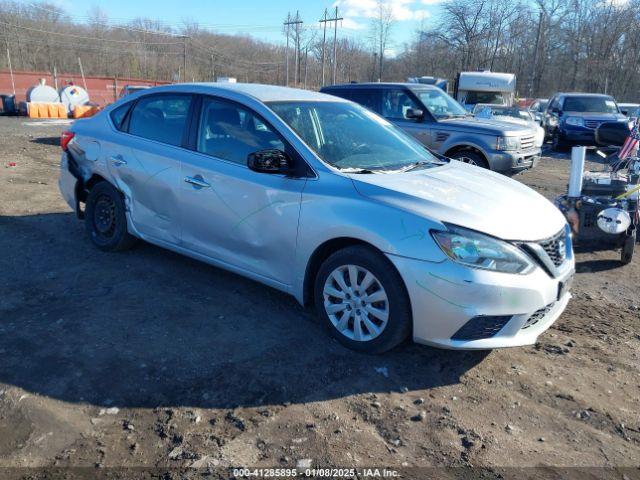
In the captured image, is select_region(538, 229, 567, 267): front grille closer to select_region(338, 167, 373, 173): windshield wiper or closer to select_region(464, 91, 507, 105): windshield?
select_region(338, 167, 373, 173): windshield wiper

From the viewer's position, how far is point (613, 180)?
626cm

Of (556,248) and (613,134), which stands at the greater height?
(613,134)

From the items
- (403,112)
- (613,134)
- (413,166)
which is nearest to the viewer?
(413,166)

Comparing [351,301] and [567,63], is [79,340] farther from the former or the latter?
[567,63]

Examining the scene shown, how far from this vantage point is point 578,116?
690 inches

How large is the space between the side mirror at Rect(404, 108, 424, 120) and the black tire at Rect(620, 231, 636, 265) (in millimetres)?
4726

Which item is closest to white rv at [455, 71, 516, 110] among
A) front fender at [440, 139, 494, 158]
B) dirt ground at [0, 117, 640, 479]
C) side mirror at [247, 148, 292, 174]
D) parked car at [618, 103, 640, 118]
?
parked car at [618, 103, 640, 118]

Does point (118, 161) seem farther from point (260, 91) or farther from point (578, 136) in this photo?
point (578, 136)

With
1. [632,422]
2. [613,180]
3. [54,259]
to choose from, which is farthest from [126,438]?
[613,180]

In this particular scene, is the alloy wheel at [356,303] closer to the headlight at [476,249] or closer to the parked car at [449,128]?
the headlight at [476,249]

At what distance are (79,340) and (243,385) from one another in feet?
4.29

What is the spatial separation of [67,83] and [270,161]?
35120mm

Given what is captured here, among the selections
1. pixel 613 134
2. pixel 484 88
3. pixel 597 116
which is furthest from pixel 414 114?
pixel 484 88

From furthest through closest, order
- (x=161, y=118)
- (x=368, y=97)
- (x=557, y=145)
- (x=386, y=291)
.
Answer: (x=557, y=145)
(x=368, y=97)
(x=161, y=118)
(x=386, y=291)
